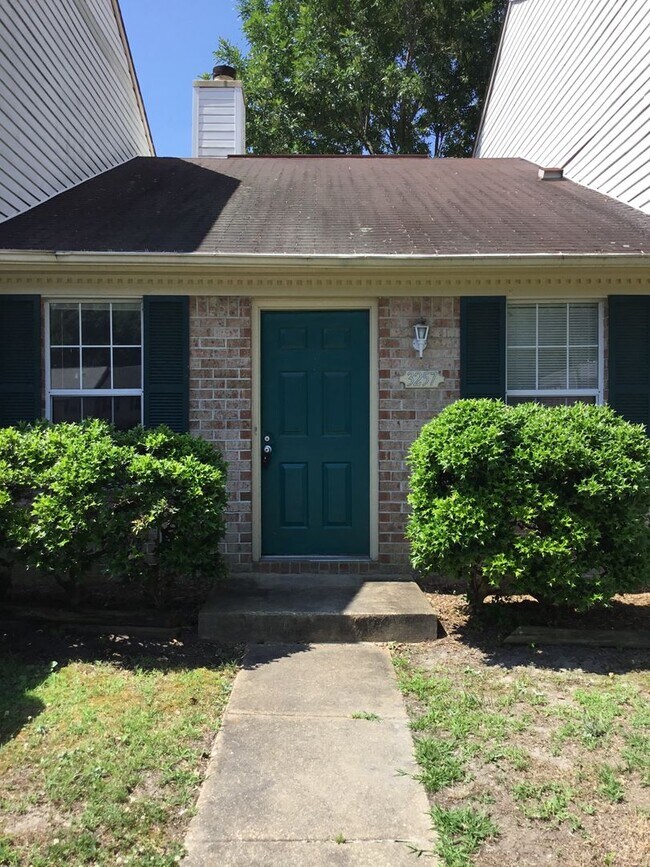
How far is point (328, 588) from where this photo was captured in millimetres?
5242

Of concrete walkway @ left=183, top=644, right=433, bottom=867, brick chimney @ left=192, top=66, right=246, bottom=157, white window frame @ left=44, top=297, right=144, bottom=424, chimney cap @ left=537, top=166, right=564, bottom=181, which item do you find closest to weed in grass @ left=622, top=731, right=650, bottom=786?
concrete walkway @ left=183, top=644, right=433, bottom=867

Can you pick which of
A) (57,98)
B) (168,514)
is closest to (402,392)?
(168,514)

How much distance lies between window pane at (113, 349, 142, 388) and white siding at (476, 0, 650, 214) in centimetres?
522

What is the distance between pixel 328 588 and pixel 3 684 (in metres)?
2.34

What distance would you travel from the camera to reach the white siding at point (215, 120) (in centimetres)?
1054

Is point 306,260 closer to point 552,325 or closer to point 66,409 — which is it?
point 552,325

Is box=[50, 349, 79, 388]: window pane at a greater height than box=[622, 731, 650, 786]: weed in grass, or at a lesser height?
greater

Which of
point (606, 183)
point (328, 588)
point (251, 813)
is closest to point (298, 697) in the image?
point (251, 813)

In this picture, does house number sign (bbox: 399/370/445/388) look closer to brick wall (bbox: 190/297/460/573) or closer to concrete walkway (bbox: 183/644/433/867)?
brick wall (bbox: 190/297/460/573)

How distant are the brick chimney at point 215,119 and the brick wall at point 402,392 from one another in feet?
20.7

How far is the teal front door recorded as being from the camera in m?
5.87

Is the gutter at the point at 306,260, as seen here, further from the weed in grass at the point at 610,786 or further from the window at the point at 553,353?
the weed in grass at the point at 610,786

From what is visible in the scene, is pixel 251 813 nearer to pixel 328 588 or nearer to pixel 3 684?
pixel 3 684

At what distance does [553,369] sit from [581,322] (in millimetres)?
480
